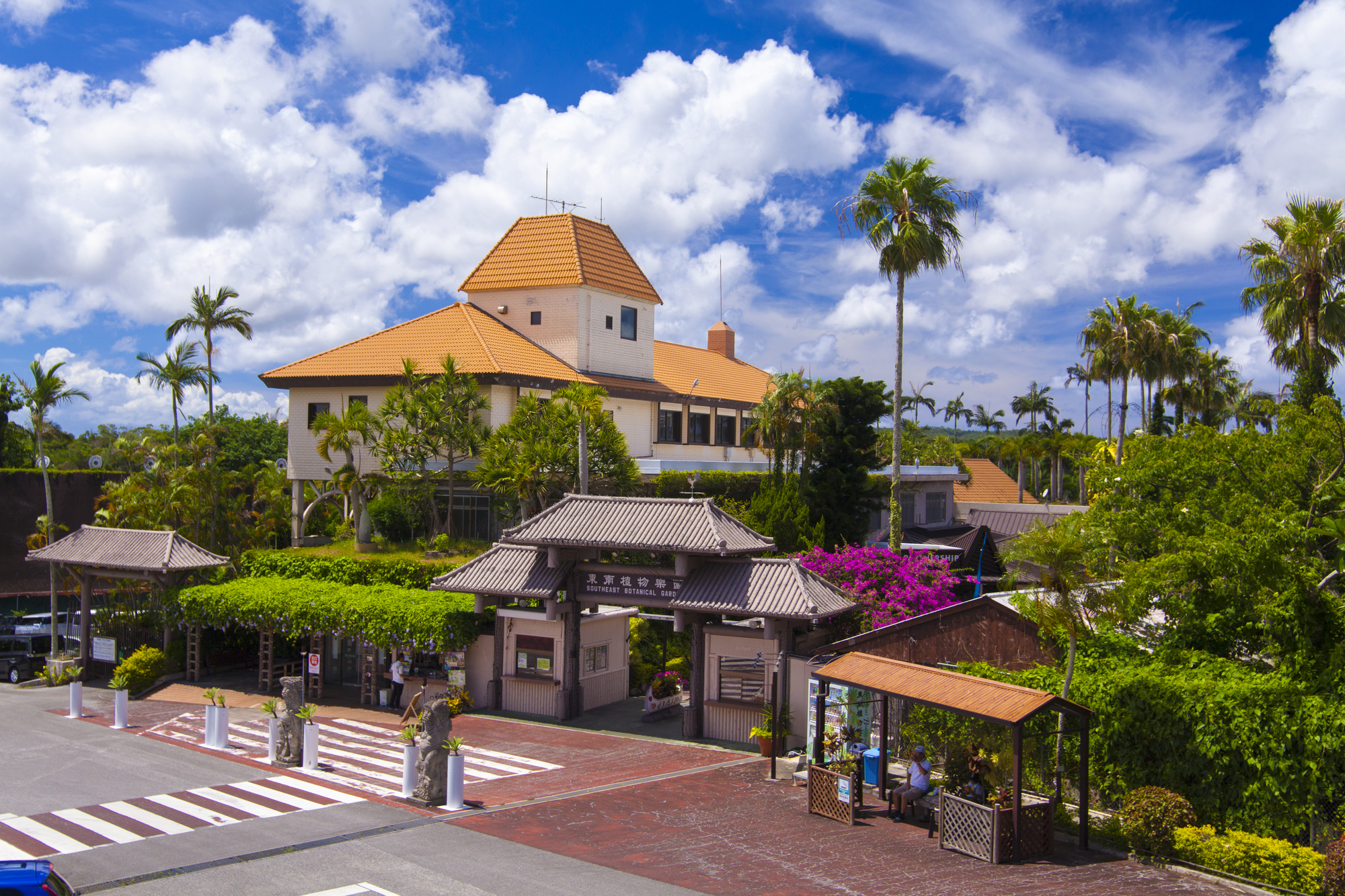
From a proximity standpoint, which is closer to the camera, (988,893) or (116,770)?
(988,893)

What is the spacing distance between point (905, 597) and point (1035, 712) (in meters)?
10.6

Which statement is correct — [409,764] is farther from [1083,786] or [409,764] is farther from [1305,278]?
[1305,278]

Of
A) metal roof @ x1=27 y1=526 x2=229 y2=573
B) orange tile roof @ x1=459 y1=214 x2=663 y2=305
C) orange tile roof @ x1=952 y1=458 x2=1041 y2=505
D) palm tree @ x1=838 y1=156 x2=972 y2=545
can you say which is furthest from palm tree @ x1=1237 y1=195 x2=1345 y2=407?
orange tile roof @ x1=952 y1=458 x2=1041 y2=505

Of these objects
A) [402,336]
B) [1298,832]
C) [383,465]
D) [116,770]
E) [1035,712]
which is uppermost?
[402,336]

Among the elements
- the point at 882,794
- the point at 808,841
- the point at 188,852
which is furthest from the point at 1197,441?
the point at 188,852

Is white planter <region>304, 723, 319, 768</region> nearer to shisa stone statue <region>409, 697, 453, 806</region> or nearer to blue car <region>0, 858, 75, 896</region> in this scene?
shisa stone statue <region>409, 697, 453, 806</region>

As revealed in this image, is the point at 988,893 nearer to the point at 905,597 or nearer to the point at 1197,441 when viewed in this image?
the point at 1197,441

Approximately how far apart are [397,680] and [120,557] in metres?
12.8

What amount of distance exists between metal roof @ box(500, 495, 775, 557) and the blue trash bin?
6625mm

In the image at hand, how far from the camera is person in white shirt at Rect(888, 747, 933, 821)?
60.0 ft

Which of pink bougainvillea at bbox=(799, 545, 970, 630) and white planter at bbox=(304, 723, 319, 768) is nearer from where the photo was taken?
white planter at bbox=(304, 723, 319, 768)

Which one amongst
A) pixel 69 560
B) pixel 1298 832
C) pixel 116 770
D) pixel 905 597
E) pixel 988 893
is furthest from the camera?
pixel 69 560

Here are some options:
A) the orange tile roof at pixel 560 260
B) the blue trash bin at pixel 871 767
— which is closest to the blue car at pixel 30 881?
the blue trash bin at pixel 871 767

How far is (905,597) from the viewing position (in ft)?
87.3
